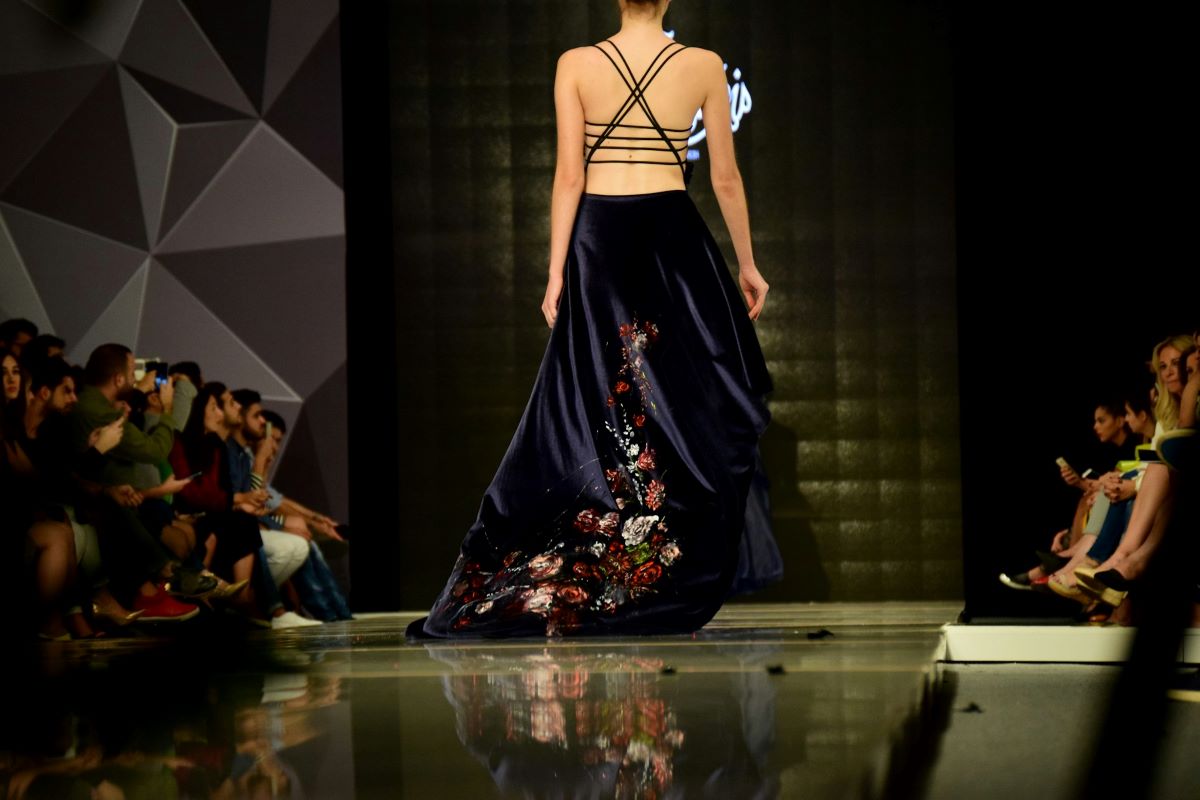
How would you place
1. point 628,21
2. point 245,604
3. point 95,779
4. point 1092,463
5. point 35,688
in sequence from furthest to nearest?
point 245,604, point 1092,463, point 628,21, point 35,688, point 95,779

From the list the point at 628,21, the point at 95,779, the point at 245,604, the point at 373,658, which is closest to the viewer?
the point at 95,779

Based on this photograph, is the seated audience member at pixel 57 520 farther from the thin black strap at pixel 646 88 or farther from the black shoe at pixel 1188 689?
the black shoe at pixel 1188 689

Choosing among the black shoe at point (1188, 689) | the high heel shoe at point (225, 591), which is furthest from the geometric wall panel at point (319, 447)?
the black shoe at point (1188, 689)

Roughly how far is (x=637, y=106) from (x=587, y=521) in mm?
836

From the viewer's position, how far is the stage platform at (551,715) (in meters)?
1.11

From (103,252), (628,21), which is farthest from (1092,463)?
(103,252)

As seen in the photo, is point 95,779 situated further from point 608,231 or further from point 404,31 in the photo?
Answer: point 404,31

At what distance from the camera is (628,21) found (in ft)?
9.31

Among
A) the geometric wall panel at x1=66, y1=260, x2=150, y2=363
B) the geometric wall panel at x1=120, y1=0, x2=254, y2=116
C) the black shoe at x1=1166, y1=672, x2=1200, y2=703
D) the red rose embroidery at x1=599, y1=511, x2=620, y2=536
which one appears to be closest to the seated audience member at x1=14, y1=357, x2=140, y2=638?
the red rose embroidery at x1=599, y1=511, x2=620, y2=536

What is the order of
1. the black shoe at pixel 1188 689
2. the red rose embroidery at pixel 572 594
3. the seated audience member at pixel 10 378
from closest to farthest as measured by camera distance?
1. the black shoe at pixel 1188 689
2. the red rose embroidery at pixel 572 594
3. the seated audience member at pixel 10 378

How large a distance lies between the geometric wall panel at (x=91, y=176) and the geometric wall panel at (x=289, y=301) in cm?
33

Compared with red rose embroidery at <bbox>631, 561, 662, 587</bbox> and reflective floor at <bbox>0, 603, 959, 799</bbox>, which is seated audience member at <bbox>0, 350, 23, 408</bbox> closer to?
reflective floor at <bbox>0, 603, 959, 799</bbox>

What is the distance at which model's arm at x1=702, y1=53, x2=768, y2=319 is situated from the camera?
9.47 ft

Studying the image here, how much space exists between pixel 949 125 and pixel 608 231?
2654mm
